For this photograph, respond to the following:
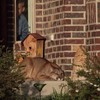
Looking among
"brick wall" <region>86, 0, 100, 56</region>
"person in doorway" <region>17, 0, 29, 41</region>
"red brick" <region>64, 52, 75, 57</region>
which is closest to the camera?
"brick wall" <region>86, 0, 100, 56</region>

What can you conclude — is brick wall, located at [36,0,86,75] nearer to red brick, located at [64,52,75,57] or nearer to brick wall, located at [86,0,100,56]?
red brick, located at [64,52,75,57]

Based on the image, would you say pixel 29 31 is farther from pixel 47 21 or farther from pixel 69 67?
pixel 69 67

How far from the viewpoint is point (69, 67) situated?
12242mm

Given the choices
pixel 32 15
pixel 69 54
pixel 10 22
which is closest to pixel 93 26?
pixel 69 54

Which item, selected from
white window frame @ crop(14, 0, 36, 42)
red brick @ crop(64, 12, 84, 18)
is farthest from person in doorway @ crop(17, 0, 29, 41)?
red brick @ crop(64, 12, 84, 18)

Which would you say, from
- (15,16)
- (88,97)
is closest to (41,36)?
(15,16)

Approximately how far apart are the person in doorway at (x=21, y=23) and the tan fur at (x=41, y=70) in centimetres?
225

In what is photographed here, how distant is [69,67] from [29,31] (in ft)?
5.44

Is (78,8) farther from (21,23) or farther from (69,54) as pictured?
(21,23)

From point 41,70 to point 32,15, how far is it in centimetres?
247

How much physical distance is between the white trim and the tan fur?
80.5 inches

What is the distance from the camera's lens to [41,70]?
11227 millimetres

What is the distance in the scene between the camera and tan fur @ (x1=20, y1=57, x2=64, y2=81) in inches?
435

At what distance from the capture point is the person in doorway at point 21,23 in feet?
44.5
